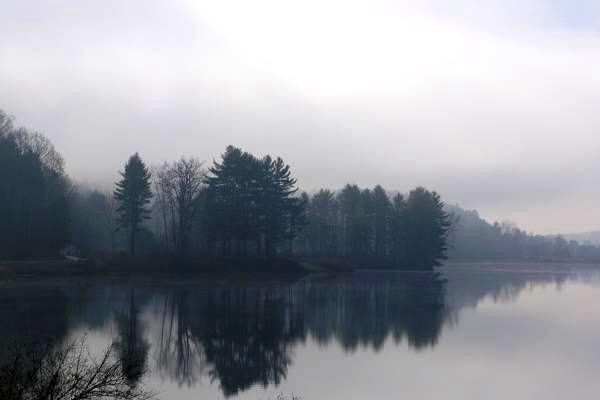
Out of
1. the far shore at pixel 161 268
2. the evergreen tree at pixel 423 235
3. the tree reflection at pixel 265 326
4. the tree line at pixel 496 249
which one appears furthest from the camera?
the tree line at pixel 496 249

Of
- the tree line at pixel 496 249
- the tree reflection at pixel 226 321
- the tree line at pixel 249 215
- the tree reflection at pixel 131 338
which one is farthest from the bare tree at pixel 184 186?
the tree line at pixel 496 249

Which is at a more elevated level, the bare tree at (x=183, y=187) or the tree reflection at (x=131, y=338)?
the bare tree at (x=183, y=187)

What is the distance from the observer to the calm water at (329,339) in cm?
1622

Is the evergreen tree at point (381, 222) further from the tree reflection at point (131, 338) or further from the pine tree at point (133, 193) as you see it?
the tree reflection at point (131, 338)

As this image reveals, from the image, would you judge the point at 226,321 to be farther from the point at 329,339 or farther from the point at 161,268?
the point at 161,268

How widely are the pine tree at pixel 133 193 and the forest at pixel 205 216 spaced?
96mm

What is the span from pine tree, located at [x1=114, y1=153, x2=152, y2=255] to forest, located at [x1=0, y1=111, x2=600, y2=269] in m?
0.10

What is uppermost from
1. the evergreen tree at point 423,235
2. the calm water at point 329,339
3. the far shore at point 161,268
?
the evergreen tree at point 423,235

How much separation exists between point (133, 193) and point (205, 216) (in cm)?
716

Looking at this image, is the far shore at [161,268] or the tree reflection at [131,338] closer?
the tree reflection at [131,338]

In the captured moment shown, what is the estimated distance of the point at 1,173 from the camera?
203ft

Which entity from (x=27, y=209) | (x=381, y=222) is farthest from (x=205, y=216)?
(x=381, y=222)

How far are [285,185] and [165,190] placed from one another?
40.8 feet

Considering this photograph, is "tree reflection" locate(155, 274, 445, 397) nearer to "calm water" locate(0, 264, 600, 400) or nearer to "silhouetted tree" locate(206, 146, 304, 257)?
"calm water" locate(0, 264, 600, 400)
